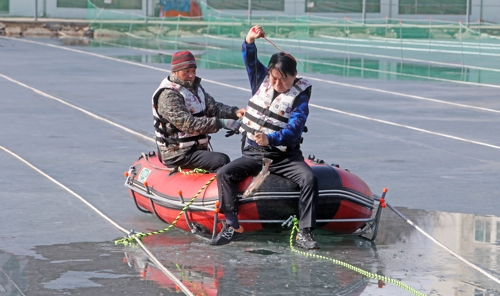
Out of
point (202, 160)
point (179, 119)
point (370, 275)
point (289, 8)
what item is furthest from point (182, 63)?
point (289, 8)

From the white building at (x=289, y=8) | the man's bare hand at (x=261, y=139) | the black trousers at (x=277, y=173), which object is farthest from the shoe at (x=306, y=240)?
the white building at (x=289, y=8)

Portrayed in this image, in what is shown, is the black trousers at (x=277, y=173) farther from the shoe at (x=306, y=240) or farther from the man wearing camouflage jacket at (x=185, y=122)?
the man wearing camouflage jacket at (x=185, y=122)

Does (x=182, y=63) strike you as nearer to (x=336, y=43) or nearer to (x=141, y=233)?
(x=141, y=233)

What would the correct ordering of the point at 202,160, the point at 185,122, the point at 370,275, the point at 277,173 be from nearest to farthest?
the point at 370,275 → the point at 277,173 → the point at 185,122 → the point at 202,160

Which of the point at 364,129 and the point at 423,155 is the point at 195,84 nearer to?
the point at 423,155

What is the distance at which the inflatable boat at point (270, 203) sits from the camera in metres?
7.75

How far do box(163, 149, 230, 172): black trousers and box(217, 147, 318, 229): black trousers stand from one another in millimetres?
414

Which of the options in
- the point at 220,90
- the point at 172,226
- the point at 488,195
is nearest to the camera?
the point at 172,226

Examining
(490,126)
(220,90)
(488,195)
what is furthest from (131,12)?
(488,195)

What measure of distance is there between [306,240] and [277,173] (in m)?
0.65

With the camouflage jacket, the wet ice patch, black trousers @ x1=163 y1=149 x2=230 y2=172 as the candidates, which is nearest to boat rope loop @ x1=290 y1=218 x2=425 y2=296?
black trousers @ x1=163 y1=149 x2=230 y2=172

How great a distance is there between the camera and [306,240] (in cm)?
759

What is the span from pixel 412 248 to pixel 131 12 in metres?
43.1

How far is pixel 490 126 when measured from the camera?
52.0 feet
